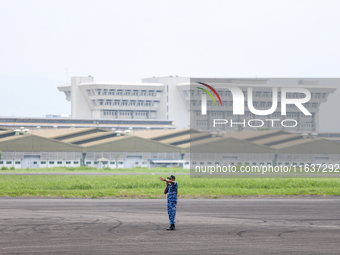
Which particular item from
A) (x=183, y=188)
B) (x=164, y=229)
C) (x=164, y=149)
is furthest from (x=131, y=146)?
(x=164, y=229)

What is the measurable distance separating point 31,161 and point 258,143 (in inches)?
2009

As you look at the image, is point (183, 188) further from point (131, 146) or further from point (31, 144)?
point (31, 144)

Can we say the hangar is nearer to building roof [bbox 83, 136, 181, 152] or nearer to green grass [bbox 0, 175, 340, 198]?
building roof [bbox 83, 136, 181, 152]

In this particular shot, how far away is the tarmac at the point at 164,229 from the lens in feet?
50.9

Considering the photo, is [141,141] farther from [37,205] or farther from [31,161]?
[37,205]

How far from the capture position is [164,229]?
1931 cm

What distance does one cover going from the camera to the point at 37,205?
2873cm

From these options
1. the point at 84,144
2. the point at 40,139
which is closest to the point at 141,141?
the point at 84,144

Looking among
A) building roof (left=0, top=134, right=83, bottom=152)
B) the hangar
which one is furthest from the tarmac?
building roof (left=0, top=134, right=83, bottom=152)

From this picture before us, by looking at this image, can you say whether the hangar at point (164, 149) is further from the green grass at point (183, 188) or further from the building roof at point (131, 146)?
the green grass at point (183, 188)

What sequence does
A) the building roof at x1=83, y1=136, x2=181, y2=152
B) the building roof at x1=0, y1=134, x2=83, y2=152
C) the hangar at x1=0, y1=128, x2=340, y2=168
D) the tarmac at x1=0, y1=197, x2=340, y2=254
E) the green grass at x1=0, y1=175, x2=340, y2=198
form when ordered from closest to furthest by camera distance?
the tarmac at x1=0, y1=197, x2=340, y2=254 < the green grass at x1=0, y1=175, x2=340, y2=198 < the hangar at x1=0, y1=128, x2=340, y2=168 < the building roof at x1=0, y1=134, x2=83, y2=152 < the building roof at x1=83, y1=136, x2=181, y2=152

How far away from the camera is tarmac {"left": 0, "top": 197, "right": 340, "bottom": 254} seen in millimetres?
15516

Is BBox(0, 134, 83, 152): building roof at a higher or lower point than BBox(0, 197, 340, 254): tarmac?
higher

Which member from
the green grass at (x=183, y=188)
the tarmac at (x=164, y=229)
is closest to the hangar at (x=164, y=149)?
the green grass at (x=183, y=188)
